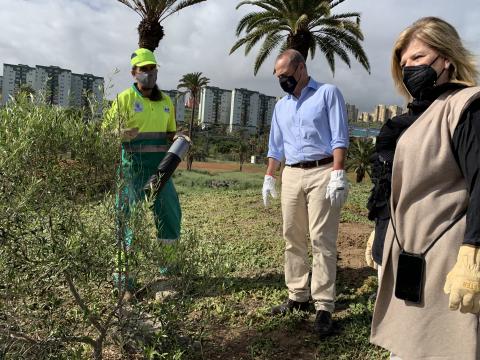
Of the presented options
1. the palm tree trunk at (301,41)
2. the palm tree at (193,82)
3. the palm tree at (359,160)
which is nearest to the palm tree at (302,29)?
the palm tree trunk at (301,41)

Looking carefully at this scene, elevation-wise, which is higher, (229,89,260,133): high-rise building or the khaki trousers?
(229,89,260,133): high-rise building

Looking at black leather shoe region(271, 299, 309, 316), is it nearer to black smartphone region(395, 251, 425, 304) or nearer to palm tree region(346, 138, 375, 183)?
black smartphone region(395, 251, 425, 304)

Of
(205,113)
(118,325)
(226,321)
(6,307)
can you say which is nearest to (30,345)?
(6,307)

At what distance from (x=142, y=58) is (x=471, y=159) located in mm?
2747

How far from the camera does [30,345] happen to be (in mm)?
2184

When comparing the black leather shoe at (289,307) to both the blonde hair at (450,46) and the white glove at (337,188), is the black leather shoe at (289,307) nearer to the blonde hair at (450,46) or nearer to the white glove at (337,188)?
the white glove at (337,188)

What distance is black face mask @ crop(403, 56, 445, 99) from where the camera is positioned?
69.0 inches

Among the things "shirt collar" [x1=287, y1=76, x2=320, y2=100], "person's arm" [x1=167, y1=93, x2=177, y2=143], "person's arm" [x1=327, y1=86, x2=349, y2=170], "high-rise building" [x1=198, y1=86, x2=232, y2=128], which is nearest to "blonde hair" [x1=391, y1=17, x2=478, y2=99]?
"person's arm" [x1=327, y1=86, x2=349, y2=170]

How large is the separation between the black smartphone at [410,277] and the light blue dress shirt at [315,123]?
147 cm

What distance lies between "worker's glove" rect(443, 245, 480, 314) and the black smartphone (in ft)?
0.61

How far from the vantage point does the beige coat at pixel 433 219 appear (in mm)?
1605

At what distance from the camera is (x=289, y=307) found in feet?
11.4

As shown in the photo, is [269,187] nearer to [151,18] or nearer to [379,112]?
[151,18]

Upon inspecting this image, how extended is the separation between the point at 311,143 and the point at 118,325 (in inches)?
70.7
